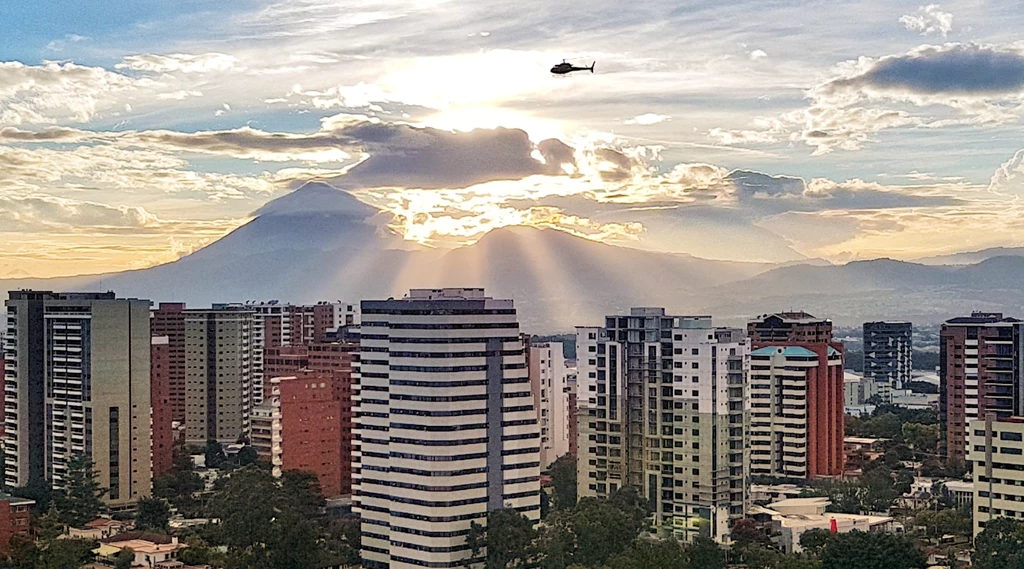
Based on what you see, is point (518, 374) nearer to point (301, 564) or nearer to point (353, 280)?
point (301, 564)

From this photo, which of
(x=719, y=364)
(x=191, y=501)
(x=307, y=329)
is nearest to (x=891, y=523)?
Answer: (x=719, y=364)

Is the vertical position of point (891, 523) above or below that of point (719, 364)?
below

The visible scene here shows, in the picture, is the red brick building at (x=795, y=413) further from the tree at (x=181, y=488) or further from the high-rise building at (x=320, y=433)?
the tree at (x=181, y=488)

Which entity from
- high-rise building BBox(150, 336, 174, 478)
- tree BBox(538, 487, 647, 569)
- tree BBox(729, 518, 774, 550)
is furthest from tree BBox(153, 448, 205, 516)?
tree BBox(729, 518, 774, 550)

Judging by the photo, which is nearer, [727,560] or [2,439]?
[727,560]

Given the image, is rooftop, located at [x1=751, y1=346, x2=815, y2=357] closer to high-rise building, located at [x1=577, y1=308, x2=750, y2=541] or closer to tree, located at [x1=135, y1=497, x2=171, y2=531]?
high-rise building, located at [x1=577, y1=308, x2=750, y2=541]

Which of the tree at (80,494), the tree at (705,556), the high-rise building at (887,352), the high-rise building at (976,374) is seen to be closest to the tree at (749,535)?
the tree at (705,556)
